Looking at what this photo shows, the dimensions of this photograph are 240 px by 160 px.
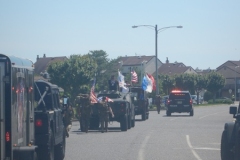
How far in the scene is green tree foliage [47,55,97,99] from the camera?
55406 mm

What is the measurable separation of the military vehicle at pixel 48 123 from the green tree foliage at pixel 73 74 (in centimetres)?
3756

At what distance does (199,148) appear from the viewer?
20.6 metres

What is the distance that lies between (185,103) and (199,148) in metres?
26.1

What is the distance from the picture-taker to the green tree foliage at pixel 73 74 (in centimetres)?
5541

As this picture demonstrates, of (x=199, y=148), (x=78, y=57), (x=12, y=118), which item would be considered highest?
(x=78, y=57)

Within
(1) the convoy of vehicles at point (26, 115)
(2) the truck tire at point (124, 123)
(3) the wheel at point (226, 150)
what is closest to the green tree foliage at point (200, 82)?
(2) the truck tire at point (124, 123)

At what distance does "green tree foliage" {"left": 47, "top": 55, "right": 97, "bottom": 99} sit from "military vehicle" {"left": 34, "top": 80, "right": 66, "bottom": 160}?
37.6 meters

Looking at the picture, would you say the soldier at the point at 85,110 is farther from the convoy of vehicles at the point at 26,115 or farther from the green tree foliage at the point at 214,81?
the green tree foliage at the point at 214,81

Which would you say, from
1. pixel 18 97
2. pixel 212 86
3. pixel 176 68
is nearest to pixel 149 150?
pixel 18 97

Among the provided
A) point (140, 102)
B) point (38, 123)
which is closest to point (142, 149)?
point (38, 123)

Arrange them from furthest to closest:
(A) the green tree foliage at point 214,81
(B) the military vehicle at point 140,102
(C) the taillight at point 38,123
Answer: (A) the green tree foliage at point 214,81 < (B) the military vehicle at point 140,102 < (C) the taillight at point 38,123

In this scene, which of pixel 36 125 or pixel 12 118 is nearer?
pixel 12 118

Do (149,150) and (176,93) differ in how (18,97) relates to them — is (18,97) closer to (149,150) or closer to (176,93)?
(149,150)

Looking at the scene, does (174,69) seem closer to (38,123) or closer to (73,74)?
(73,74)
